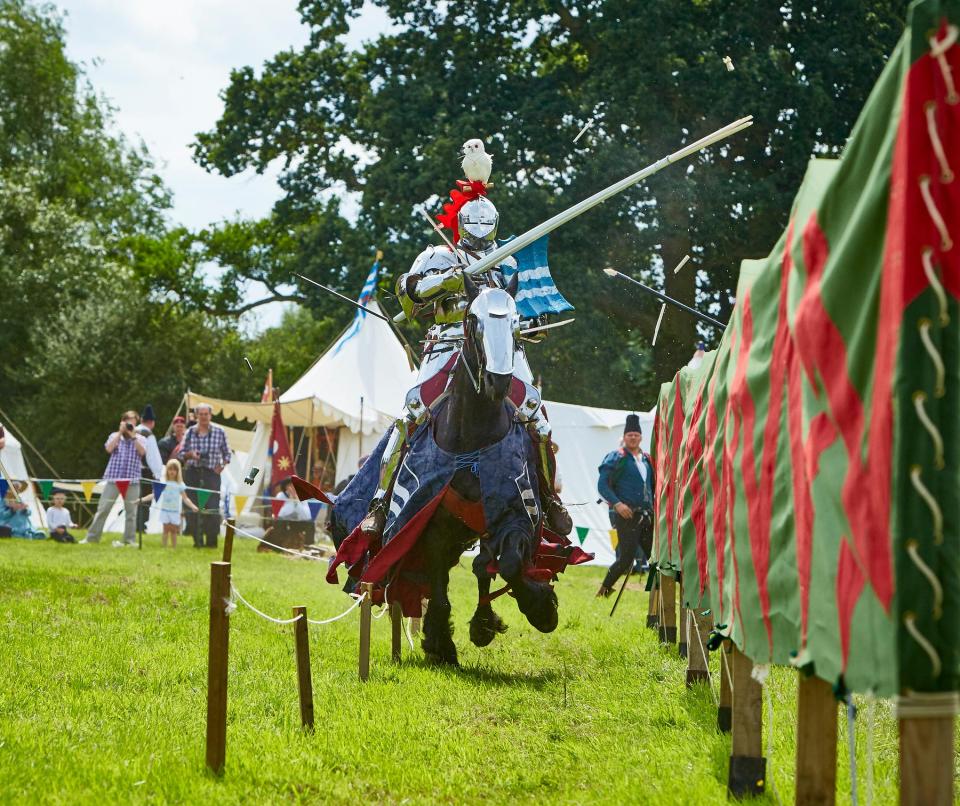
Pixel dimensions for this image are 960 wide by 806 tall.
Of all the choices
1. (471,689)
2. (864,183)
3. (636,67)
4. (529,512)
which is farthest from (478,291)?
(636,67)

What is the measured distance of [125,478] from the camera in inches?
777

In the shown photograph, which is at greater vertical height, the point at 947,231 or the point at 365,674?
the point at 947,231

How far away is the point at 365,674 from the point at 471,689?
74cm

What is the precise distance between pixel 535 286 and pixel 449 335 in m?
1.00

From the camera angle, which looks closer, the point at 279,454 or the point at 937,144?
the point at 937,144

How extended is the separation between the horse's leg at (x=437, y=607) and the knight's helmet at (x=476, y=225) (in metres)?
2.08

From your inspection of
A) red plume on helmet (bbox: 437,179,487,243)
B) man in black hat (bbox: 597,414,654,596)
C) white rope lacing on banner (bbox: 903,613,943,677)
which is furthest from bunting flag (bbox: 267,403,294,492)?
white rope lacing on banner (bbox: 903,613,943,677)

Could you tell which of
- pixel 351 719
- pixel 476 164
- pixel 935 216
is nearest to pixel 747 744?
pixel 351 719

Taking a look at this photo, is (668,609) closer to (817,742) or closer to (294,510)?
(817,742)

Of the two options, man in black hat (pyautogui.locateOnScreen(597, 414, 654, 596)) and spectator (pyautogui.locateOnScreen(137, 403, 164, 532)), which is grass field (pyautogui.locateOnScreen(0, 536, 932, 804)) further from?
spectator (pyautogui.locateOnScreen(137, 403, 164, 532))

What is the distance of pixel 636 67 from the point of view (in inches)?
987

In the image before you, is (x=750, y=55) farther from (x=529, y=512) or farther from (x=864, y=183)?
(x=864, y=183)

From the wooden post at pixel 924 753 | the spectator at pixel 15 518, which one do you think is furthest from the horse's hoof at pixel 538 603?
the spectator at pixel 15 518

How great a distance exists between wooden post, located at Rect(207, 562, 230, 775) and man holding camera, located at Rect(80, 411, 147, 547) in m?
15.0
